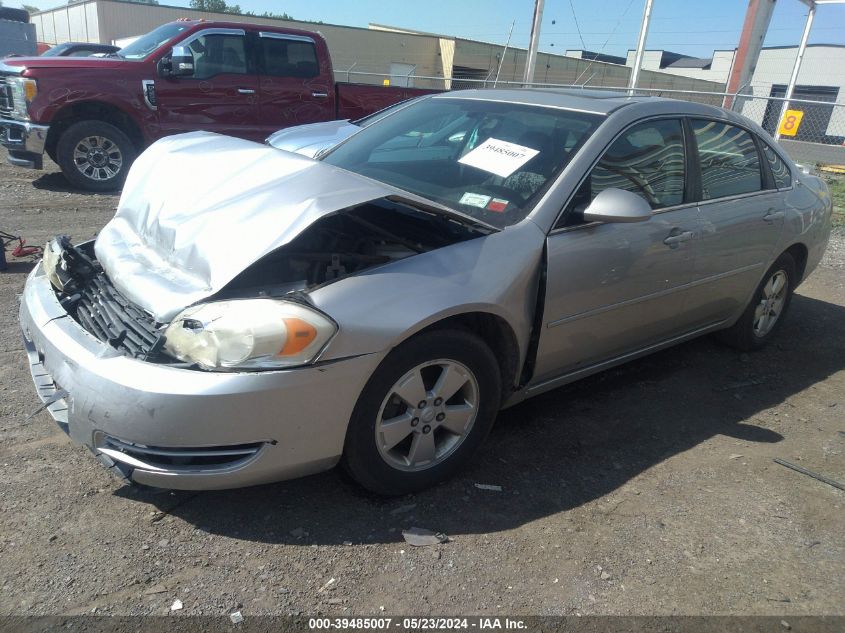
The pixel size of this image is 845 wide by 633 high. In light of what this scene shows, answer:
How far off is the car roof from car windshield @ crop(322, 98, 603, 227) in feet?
0.23

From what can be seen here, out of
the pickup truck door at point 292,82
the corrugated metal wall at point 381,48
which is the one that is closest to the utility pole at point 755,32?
the pickup truck door at point 292,82

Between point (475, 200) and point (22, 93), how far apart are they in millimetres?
7423

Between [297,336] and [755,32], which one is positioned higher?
[755,32]

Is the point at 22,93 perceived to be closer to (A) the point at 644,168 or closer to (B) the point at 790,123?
(A) the point at 644,168

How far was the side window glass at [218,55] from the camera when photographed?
8625mm

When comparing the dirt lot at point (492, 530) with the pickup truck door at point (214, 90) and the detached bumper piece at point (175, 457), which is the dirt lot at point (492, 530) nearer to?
the detached bumper piece at point (175, 457)

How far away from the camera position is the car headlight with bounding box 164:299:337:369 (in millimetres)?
2211

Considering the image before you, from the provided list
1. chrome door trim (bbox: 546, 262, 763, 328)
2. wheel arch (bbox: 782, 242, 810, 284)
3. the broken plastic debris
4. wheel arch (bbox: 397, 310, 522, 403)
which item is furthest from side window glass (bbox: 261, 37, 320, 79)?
the broken plastic debris

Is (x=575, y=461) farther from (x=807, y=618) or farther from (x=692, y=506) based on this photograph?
(x=807, y=618)

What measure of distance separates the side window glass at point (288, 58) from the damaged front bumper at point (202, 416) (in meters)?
7.53

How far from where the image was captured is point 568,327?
311 cm

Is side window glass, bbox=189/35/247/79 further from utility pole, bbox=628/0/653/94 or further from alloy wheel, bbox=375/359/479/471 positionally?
utility pole, bbox=628/0/653/94

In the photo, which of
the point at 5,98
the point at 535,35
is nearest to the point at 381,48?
the point at 535,35

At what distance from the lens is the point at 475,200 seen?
123 inches
